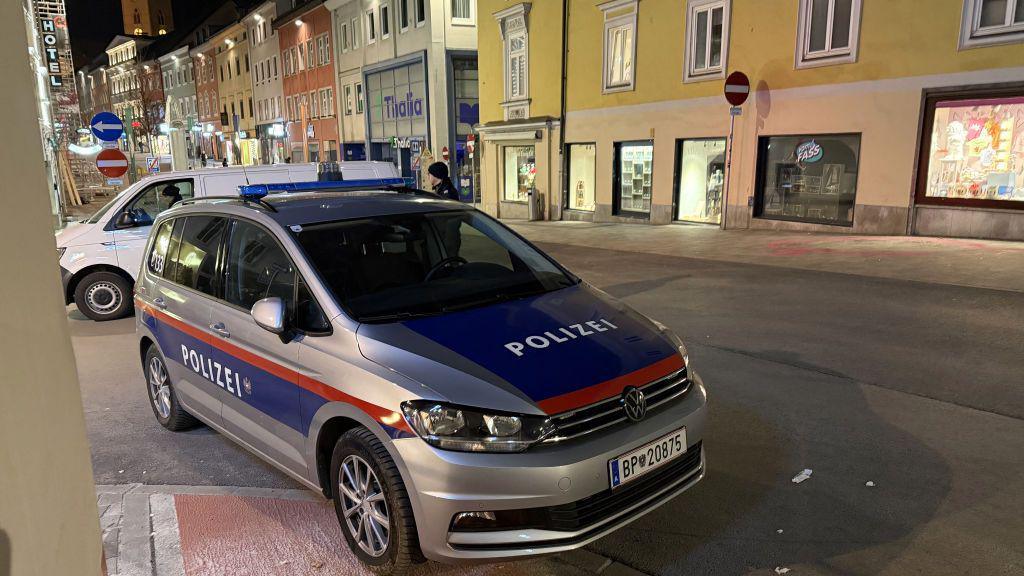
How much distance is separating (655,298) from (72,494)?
792cm

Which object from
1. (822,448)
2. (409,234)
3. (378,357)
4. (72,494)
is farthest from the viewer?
(822,448)

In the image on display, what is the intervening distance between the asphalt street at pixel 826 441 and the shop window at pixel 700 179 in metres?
9.15

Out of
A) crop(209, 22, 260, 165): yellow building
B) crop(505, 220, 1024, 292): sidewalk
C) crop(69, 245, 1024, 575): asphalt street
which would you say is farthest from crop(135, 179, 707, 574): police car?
crop(209, 22, 260, 165): yellow building

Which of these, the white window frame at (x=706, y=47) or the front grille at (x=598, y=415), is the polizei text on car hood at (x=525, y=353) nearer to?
the front grille at (x=598, y=415)

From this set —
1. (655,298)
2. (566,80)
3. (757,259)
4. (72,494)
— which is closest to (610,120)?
(566,80)

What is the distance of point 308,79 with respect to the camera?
137ft

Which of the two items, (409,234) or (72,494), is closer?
(72,494)

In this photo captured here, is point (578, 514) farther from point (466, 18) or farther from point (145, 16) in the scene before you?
point (145, 16)

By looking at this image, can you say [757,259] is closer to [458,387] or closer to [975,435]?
[975,435]

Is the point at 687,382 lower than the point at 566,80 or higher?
lower

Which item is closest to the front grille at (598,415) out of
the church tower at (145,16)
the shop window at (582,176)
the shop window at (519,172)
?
the shop window at (582,176)

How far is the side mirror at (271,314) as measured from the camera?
3.35 m

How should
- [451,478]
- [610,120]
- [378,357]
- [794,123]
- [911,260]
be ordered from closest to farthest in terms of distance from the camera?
[451,478]
[378,357]
[911,260]
[794,123]
[610,120]

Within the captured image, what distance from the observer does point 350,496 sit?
3.25m
